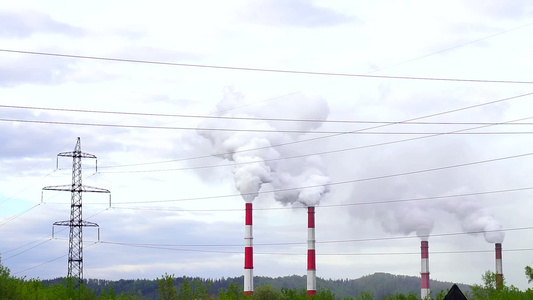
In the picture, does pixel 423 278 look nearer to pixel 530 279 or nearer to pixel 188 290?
pixel 530 279

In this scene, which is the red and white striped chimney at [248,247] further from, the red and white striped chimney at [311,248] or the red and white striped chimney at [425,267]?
the red and white striped chimney at [425,267]

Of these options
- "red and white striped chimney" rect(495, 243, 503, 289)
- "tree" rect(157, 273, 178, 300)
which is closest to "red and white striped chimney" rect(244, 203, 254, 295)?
"tree" rect(157, 273, 178, 300)

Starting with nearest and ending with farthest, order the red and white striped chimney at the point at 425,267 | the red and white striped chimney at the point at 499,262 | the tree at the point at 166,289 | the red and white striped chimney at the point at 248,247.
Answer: the tree at the point at 166,289 < the red and white striped chimney at the point at 248,247 < the red and white striped chimney at the point at 425,267 < the red and white striped chimney at the point at 499,262

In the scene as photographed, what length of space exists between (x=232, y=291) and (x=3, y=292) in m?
24.2

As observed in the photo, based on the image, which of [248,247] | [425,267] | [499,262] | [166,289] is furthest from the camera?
[499,262]

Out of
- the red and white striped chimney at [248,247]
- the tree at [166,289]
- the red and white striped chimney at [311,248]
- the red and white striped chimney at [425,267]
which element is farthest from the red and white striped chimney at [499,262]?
the tree at [166,289]

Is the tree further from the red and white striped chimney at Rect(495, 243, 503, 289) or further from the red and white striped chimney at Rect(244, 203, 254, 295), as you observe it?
the red and white striped chimney at Rect(495, 243, 503, 289)

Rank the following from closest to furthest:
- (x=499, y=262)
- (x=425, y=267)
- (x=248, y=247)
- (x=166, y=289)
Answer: (x=166, y=289) → (x=248, y=247) → (x=425, y=267) → (x=499, y=262)

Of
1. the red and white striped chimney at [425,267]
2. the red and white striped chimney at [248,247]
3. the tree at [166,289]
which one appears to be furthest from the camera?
the red and white striped chimney at [425,267]

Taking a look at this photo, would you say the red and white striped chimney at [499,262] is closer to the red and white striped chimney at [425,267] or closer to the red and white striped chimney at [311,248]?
the red and white striped chimney at [425,267]

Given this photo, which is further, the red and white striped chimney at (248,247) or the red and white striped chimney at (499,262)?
the red and white striped chimney at (499,262)

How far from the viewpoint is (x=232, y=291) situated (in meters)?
72.8

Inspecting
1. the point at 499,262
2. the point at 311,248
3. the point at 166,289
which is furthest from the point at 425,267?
the point at 166,289

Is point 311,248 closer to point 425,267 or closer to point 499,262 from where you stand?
point 425,267
